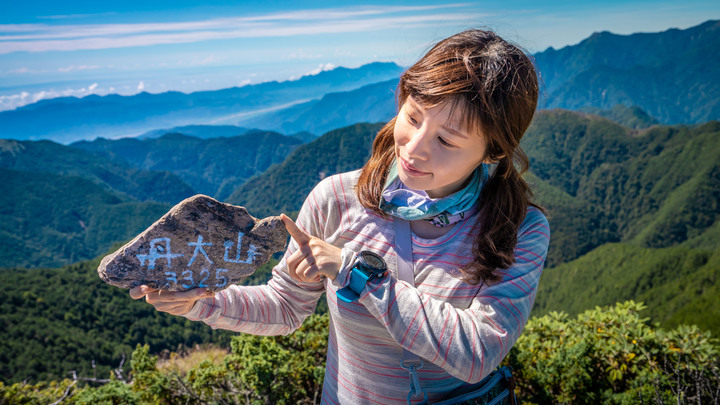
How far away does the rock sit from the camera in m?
2.66

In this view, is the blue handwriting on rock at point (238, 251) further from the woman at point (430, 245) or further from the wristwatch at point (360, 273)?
the wristwatch at point (360, 273)

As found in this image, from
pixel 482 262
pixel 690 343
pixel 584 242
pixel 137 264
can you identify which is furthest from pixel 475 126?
pixel 584 242

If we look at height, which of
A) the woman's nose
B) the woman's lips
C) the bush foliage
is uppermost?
the woman's nose

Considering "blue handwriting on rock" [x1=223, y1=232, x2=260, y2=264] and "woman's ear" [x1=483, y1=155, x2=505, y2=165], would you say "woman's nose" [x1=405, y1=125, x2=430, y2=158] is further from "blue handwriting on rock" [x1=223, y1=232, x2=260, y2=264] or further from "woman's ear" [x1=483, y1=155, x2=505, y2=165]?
"blue handwriting on rock" [x1=223, y1=232, x2=260, y2=264]

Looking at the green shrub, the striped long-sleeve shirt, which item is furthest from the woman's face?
the green shrub

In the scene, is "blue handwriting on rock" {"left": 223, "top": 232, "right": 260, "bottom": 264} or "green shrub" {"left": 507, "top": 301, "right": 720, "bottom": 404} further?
"green shrub" {"left": 507, "top": 301, "right": 720, "bottom": 404}

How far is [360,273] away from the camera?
199 cm

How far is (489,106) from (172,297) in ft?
6.68

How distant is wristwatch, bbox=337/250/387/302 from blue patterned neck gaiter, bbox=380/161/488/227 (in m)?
0.38

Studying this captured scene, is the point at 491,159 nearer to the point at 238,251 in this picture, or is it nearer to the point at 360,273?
the point at 360,273

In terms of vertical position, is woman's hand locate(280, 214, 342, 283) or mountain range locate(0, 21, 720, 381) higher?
woman's hand locate(280, 214, 342, 283)

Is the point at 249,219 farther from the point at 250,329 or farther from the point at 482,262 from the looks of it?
the point at 482,262

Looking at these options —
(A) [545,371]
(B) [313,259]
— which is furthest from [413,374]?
(A) [545,371]

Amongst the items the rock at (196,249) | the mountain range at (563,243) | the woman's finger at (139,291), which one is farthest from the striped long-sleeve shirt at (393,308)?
the mountain range at (563,243)
